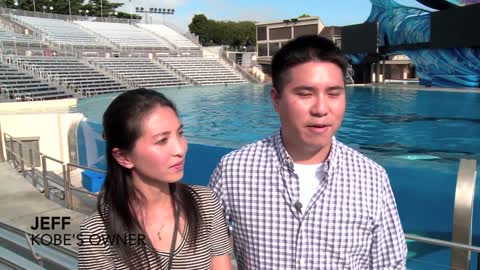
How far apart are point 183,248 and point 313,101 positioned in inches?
20.8

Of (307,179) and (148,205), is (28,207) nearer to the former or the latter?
(148,205)

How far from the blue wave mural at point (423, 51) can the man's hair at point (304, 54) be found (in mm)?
22500

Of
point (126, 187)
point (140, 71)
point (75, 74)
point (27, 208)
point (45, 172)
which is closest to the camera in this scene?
point (126, 187)

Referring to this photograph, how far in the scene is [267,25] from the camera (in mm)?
47719

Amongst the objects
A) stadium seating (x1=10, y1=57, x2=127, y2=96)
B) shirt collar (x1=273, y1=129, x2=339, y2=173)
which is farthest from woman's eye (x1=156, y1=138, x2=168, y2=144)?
stadium seating (x1=10, y1=57, x2=127, y2=96)

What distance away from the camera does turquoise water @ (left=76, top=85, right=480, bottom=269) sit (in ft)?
12.0

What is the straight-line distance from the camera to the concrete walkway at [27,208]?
11.0 ft

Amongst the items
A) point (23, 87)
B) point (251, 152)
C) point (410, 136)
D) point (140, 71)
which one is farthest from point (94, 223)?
point (140, 71)

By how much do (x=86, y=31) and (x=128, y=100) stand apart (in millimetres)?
35770

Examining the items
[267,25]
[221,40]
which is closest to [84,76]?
[267,25]

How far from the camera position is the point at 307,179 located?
Answer: 48.4 inches

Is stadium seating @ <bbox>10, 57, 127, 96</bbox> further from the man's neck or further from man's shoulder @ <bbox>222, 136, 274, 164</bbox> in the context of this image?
the man's neck

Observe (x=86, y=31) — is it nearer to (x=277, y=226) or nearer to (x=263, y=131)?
(x=263, y=131)

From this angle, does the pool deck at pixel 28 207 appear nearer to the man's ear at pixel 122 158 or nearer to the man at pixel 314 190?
the man's ear at pixel 122 158
